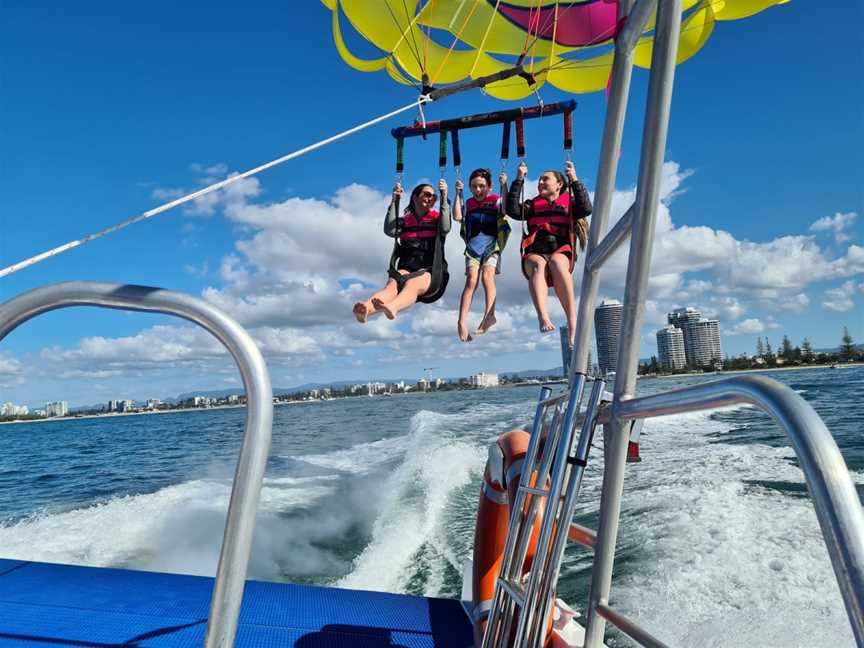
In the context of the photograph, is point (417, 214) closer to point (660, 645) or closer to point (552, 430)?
point (552, 430)

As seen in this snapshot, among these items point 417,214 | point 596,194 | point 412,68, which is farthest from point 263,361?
point 412,68

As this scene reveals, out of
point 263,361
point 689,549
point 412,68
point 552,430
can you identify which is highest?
point 412,68

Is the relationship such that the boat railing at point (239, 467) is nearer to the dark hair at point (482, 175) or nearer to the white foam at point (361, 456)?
the dark hair at point (482, 175)

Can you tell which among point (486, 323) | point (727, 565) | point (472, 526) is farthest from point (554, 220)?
point (472, 526)

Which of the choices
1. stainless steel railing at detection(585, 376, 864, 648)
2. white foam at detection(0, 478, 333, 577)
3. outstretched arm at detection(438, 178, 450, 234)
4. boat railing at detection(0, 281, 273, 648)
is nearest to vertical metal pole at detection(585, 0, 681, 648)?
stainless steel railing at detection(585, 376, 864, 648)

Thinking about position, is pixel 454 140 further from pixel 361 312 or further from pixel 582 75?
pixel 582 75
